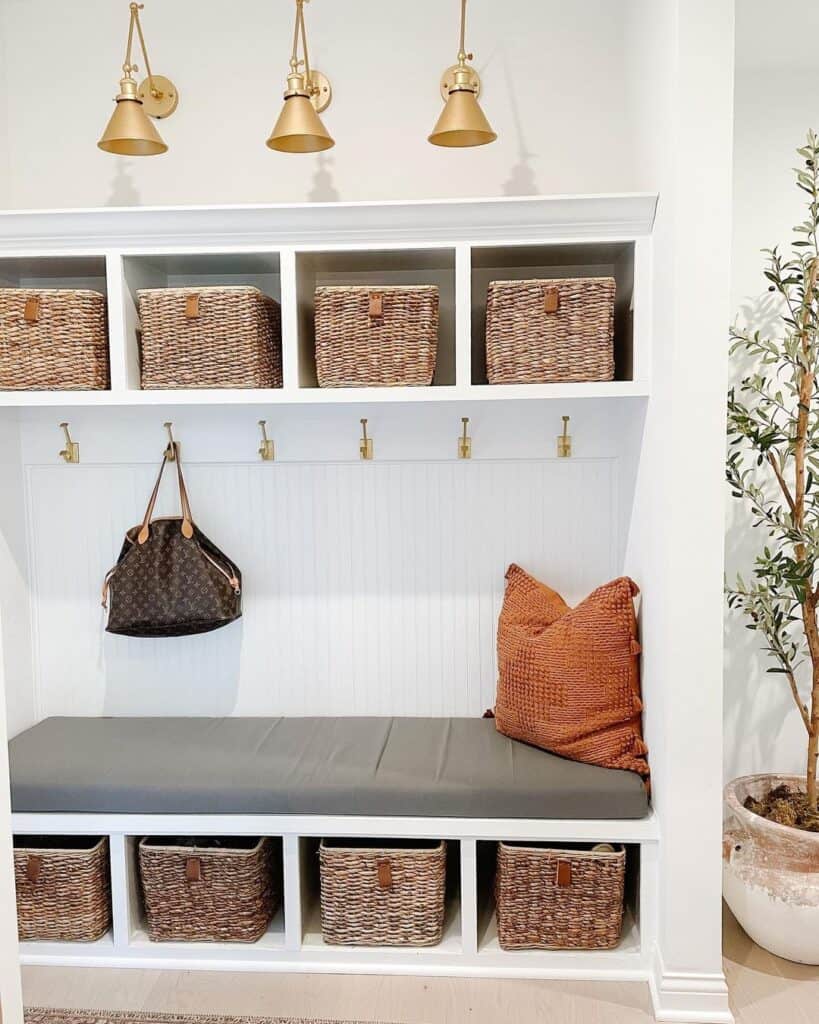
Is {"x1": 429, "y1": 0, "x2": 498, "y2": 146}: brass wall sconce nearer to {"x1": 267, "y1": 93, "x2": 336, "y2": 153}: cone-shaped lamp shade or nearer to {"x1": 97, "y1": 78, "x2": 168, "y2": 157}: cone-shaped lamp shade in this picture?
{"x1": 267, "y1": 93, "x2": 336, "y2": 153}: cone-shaped lamp shade

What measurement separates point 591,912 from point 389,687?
→ 0.88 metres

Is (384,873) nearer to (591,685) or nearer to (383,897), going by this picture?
(383,897)

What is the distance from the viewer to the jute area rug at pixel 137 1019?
2088 mm

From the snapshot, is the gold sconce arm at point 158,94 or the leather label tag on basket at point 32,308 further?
the gold sconce arm at point 158,94

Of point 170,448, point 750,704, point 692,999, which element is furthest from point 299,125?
point 692,999

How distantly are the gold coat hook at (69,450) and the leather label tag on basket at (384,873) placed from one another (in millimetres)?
1505

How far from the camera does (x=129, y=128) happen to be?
7.06 feet

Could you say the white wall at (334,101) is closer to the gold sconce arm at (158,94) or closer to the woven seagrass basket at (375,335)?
the gold sconce arm at (158,94)

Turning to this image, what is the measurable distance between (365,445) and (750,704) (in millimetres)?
1439

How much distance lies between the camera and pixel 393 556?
9.02 feet

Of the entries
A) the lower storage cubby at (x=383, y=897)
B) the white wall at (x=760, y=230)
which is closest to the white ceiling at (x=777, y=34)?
the white wall at (x=760, y=230)

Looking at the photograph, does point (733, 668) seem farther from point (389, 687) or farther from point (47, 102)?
point (47, 102)

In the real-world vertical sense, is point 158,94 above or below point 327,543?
above

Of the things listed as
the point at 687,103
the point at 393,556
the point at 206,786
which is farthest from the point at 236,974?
the point at 687,103
